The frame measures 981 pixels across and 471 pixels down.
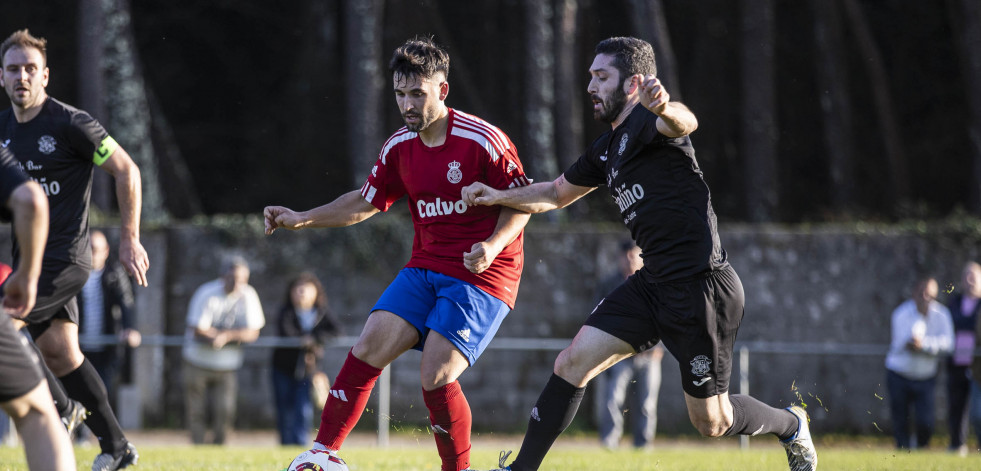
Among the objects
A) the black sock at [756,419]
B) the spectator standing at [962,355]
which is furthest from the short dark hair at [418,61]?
the spectator standing at [962,355]

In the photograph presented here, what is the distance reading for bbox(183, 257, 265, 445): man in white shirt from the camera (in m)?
11.7

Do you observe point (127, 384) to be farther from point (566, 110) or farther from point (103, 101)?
point (566, 110)

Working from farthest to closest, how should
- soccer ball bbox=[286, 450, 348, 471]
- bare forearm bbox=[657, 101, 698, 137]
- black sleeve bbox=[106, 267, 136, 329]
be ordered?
black sleeve bbox=[106, 267, 136, 329]
soccer ball bbox=[286, 450, 348, 471]
bare forearm bbox=[657, 101, 698, 137]

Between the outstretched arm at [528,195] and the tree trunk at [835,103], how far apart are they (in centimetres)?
1456

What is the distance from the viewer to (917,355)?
11.8 m

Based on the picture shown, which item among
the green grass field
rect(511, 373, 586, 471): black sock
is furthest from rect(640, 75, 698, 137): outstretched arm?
the green grass field

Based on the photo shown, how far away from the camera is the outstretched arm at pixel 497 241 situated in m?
5.51

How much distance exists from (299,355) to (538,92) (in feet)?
21.9

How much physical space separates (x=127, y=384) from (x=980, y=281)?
10.2 m

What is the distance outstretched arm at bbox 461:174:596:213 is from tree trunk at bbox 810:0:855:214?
14.6m

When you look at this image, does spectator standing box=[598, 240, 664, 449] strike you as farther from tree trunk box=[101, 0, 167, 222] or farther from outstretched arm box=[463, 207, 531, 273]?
tree trunk box=[101, 0, 167, 222]

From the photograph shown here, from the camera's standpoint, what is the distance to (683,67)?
2233 centimetres

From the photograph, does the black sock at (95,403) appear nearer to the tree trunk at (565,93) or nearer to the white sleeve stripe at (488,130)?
the white sleeve stripe at (488,130)

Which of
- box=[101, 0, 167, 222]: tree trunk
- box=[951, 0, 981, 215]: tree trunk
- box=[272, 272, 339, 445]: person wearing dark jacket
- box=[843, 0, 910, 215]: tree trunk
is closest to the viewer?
box=[272, 272, 339, 445]: person wearing dark jacket
